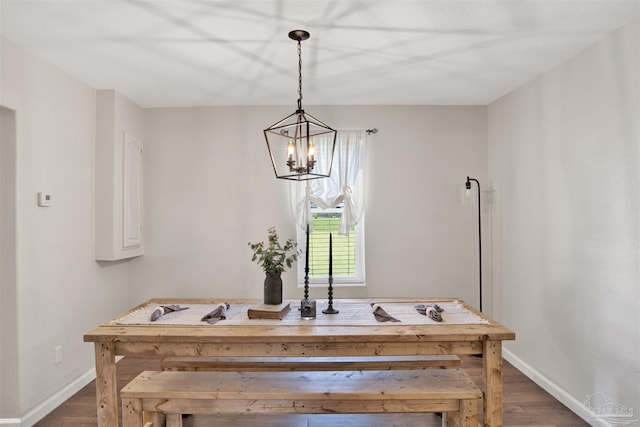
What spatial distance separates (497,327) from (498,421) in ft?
1.64

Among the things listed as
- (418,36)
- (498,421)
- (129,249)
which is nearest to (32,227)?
(129,249)

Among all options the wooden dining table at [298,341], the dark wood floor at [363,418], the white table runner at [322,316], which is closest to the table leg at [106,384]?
the wooden dining table at [298,341]

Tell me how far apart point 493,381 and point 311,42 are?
2.35 metres

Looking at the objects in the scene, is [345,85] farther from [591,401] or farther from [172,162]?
[591,401]

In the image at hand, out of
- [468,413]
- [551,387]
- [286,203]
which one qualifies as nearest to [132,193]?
[286,203]

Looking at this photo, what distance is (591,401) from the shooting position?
8.36ft

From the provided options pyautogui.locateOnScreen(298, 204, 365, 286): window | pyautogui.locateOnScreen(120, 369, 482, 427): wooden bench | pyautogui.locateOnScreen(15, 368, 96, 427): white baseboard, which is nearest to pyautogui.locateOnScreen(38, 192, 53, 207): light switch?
pyautogui.locateOnScreen(15, 368, 96, 427): white baseboard

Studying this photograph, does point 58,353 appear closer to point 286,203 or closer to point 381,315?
point 286,203

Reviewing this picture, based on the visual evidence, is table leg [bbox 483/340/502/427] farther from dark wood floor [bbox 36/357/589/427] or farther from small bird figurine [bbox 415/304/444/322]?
dark wood floor [bbox 36/357/589/427]

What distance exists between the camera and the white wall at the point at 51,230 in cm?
255

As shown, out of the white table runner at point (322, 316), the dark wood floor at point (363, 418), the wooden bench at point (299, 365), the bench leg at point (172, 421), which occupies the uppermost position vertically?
the white table runner at point (322, 316)

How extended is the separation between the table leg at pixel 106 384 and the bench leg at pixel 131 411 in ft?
0.26

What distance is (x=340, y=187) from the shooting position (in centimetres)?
A: 387

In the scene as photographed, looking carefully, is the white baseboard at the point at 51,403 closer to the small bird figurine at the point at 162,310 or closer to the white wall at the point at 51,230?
the white wall at the point at 51,230
